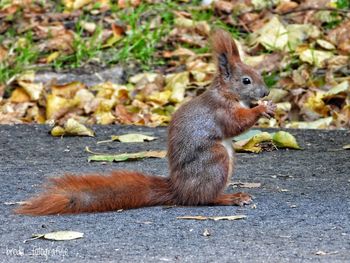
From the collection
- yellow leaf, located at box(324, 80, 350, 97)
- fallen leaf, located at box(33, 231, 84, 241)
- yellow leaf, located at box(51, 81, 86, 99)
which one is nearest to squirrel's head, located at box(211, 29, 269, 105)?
fallen leaf, located at box(33, 231, 84, 241)

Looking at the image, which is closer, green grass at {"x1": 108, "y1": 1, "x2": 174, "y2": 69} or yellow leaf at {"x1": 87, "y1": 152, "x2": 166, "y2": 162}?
yellow leaf at {"x1": 87, "y1": 152, "x2": 166, "y2": 162}

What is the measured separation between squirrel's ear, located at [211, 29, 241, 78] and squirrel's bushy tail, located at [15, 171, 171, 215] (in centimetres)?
68

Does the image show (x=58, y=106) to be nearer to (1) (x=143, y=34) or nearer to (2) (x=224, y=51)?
(1) (x=143, y=34)

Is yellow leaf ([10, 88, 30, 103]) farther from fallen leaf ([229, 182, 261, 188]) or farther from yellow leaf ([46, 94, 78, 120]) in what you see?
fallen leaf ([229, 182, 261, 188])

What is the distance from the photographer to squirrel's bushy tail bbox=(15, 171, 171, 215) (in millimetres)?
4660

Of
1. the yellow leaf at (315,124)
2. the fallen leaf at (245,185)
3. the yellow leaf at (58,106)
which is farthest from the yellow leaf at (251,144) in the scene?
the yellow leaf at (58,106)

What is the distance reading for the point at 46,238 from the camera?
4.16 meters

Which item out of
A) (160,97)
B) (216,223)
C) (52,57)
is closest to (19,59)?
(52,57)

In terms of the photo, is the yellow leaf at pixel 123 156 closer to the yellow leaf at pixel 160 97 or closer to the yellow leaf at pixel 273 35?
the yellow leaf at pixel 160 97

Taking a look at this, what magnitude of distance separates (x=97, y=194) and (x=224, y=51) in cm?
104

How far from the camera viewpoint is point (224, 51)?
5078 mm

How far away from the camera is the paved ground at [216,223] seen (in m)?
3.89

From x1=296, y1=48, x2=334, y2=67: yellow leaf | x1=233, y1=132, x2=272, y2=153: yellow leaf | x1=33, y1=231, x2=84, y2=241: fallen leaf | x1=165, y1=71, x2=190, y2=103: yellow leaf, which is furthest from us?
x1=296, y1=48, x2=334, y2=67: yellow leaf

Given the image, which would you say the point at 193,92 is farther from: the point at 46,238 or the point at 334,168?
the point at 46,238
